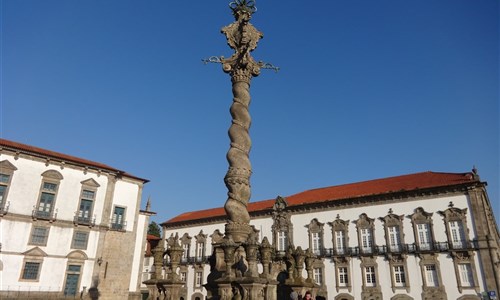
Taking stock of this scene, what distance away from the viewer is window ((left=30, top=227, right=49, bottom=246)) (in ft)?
81.4

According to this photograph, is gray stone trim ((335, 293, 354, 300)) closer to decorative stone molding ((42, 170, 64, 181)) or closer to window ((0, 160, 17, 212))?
decorative stone molding ((42, 170, 64, 181))

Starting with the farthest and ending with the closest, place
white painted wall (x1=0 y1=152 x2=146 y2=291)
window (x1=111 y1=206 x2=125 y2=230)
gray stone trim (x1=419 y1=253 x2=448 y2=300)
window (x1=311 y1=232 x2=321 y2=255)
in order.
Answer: window (x1=311 y1=232 x2=321 y2=255), window (x1=111 y1=206 x2=125 y2=230), gray stone trim (x1=419 y1=253 x2=448 y2=300), white painted wall (x1=0 y1=152 x2=146 y2=291)

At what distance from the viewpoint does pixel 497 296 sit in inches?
943

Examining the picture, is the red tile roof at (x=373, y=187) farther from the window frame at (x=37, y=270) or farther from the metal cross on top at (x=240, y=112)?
the metal cross on top at (x=240, y=112)

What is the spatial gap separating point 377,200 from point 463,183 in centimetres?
685

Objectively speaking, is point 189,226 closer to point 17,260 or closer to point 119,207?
point 119,207

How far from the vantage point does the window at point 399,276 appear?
28211 mm

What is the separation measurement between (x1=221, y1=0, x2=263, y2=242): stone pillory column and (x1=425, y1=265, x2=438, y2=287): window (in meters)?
22.9

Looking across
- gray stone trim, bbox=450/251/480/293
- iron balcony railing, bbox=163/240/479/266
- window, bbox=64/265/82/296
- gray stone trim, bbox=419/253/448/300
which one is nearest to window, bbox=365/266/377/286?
iron balcony railing, bbox=163/240/479/266

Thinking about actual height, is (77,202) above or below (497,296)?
above

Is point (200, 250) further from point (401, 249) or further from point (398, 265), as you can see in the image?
point (401, 249)

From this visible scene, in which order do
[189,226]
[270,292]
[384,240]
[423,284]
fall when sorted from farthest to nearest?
[189,226] < [384,240] < [423,284] < [270,292]

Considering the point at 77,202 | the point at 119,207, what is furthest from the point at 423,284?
the point at 77,202

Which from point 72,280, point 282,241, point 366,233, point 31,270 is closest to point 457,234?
point 366,233
